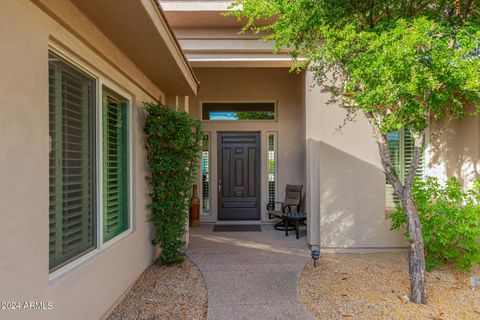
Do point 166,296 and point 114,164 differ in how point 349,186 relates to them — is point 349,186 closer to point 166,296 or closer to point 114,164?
point 166,296

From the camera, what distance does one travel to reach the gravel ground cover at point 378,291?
3021 millimetres

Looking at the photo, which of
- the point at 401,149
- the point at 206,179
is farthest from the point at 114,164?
the point at 401,149

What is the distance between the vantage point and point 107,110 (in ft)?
10.6

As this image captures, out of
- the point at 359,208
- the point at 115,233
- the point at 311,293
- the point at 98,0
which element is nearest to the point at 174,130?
the point at 115,233

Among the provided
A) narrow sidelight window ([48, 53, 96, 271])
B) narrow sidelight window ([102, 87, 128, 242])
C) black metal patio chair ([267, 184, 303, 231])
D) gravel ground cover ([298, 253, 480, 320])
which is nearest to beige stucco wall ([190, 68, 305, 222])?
black metal patio chair ([267, 184, 303, 231])

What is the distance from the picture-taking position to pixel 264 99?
7461 millimetres

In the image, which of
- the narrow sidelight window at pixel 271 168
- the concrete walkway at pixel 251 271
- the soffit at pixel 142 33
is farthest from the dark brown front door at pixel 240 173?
the soffit at pixel 142 33

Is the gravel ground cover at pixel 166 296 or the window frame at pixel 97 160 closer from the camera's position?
the window frame at pixel 97 160

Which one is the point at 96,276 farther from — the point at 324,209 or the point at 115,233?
the point at 324,209

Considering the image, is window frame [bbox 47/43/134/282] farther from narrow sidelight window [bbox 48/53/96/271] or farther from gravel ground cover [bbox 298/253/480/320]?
gravel ground cover [bbox 298/253/480/320]

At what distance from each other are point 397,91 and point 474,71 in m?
0.54

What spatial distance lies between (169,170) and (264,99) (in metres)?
3.96

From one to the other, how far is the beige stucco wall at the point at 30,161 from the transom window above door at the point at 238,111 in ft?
16.0

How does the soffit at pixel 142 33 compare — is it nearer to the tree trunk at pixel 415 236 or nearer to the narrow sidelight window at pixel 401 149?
the tree trunk at pixel 415 236
